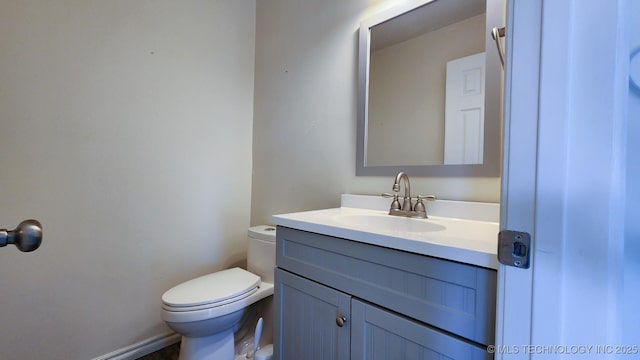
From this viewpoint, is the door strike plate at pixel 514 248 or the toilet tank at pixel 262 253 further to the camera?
the toilet tank at pixel 262 253

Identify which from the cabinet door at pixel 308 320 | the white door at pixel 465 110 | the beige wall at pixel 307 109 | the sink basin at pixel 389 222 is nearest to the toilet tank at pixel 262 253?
the beige wall at pixel 307 109

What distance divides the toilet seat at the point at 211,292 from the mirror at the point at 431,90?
771 millimetres

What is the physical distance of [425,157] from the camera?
1130mm

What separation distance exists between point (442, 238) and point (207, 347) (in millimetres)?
1161

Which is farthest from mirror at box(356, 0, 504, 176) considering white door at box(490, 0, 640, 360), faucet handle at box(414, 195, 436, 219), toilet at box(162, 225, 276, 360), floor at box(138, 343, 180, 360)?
floor at box(138, 343, 180, 360)

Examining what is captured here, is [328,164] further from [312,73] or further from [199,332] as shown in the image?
[199,332]

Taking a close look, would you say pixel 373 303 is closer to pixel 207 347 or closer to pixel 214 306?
pixel 214 306

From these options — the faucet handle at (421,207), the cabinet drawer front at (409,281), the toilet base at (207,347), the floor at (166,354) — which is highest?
the faucet handle at (421,207)

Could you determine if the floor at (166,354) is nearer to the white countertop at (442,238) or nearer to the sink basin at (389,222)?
the white countertop at (442,238)

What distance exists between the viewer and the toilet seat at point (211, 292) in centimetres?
111

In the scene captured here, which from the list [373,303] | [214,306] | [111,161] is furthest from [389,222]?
[111,161]

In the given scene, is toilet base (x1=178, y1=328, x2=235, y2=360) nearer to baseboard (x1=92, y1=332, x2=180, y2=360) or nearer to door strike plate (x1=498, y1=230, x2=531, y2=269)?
baseboard (x1=92, y1=332, x2=180, y2=360)

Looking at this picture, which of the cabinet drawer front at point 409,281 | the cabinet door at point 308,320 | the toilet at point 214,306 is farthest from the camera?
the toilet at point 214,306

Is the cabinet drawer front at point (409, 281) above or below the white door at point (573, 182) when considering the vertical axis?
below
